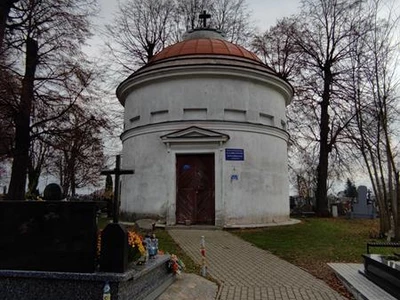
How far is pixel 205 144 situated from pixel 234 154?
4.33 ft

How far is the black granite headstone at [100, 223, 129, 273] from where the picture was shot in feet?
17.8

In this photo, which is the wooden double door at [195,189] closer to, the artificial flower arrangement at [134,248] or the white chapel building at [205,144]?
the white chapel building at [205,144]

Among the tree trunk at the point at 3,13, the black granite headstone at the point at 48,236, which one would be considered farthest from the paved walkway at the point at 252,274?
the tree trunk at the point at 3,13

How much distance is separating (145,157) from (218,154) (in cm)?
340

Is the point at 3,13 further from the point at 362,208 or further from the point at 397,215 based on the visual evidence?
the point at 362,208

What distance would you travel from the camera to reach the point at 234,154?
1647 centimetres

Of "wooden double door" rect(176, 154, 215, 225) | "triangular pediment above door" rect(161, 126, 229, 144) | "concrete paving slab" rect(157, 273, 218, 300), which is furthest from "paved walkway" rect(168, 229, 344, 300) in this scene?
"triangular pediment above door" rect(161, 126, 229, 144)

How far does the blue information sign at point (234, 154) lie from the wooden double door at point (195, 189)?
67 centimetres

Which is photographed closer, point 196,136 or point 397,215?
point 397,215

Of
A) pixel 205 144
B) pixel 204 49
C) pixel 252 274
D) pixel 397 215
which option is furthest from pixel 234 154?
pixel 252 274

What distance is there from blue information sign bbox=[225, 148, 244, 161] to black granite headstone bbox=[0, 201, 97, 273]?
11.1m

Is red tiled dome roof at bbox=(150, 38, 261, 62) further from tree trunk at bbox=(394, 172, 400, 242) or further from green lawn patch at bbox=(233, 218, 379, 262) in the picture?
tree trunk at bbox=(394, 172, 400, 242)

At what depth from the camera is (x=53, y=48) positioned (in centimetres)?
1476

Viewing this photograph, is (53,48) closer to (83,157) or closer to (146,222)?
(83,157)
